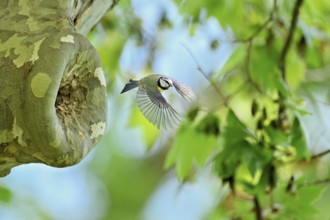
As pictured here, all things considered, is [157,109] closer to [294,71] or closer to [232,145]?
[232,145]

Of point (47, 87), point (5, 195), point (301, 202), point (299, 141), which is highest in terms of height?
point (47, 87)

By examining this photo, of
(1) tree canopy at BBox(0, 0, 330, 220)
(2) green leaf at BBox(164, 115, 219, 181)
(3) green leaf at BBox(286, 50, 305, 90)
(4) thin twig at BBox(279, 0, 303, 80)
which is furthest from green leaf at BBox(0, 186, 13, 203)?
(3) green leaf at BBox(286, 50, 305, 90)

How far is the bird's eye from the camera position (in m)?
0.80

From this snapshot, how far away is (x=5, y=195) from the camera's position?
133 centimetres

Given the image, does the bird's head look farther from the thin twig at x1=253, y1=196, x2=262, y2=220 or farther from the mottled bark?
the thin twig at x1=253, y1=196, x2=262, y2=220

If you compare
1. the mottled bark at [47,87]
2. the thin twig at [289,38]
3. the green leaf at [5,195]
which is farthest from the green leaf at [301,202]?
the mottled bark at [47,87]

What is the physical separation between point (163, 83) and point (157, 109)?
28 millimetres

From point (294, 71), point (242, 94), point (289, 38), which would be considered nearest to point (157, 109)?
point (289, 38)

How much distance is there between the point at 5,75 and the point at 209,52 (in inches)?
38.7

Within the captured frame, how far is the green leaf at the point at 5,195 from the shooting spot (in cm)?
132

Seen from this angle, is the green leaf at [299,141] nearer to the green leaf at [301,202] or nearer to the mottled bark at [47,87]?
the green leaf at [301,202]

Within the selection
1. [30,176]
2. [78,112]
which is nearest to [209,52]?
[78,112]

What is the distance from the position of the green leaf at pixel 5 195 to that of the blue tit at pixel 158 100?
0.59 meters

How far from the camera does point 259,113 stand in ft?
5.07
